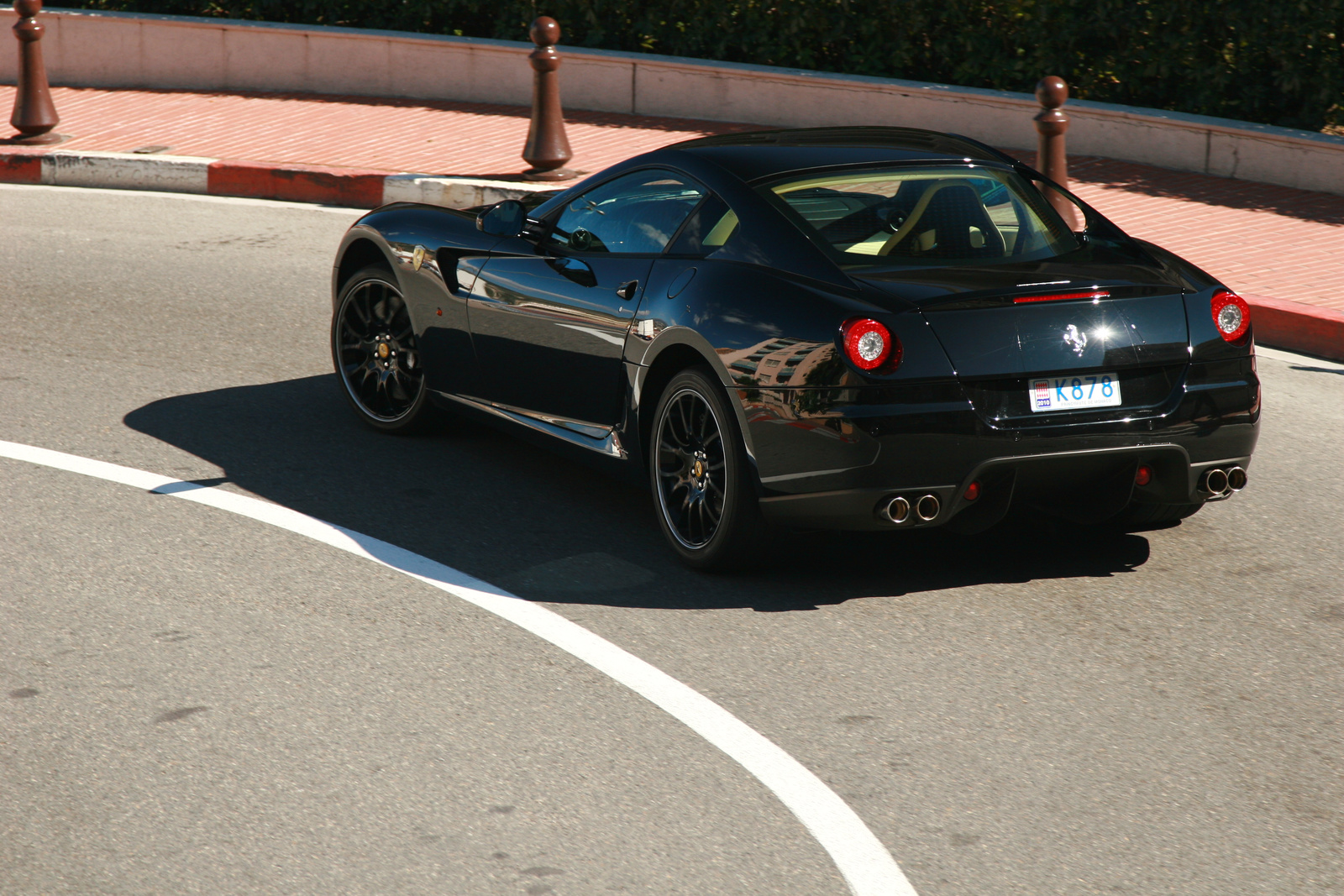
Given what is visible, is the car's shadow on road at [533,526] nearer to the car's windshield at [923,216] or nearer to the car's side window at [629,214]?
the car's side window at [629,214]

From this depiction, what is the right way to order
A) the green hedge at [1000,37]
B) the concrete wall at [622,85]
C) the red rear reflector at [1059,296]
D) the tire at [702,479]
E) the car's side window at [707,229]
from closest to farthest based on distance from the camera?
the red rear reflector at [1059,296]
the tire at [702,479]
the car's side window at [707,229]
the concrete wall at [622,85]
the green hedge at [1000,37]

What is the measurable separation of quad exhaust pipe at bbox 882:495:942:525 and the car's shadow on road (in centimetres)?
44

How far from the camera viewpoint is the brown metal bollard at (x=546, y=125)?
1216 centimetres

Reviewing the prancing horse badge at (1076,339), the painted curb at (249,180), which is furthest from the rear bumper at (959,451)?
the painted curb at (249,180)

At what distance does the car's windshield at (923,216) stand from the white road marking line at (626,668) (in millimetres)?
1543

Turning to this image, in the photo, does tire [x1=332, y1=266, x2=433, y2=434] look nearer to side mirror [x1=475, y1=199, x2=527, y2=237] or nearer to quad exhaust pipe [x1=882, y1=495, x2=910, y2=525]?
side mirror [x1=475, y1=199, x2=527, y2=237]

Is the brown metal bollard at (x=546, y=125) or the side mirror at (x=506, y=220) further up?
the brown metal bollard at (x=546, y=125)

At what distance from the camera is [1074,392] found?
4965 millimetres

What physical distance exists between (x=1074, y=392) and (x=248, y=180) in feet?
29.7

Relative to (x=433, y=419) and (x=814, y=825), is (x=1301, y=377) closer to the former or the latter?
(x=433, y=419)

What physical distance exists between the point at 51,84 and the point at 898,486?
13898 mm

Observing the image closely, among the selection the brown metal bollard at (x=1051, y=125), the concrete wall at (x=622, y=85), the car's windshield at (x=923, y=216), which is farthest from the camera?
the concrete wall at (x=622, y=85)

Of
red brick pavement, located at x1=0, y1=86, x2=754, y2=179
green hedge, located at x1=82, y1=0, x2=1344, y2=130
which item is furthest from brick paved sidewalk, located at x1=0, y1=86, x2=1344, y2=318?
green hedge, located at x1=82, y1=0, x2=1344, y2=130

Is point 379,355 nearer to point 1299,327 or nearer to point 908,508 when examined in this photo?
point 908,508
